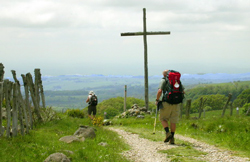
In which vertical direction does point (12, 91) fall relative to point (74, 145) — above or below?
above

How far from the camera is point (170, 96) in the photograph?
12.2 metres

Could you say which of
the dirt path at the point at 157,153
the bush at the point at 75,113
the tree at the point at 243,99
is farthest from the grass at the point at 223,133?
the tree at the point at 243,99

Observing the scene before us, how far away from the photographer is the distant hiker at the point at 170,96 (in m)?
12.1

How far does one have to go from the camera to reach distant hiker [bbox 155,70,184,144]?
12.1 meters

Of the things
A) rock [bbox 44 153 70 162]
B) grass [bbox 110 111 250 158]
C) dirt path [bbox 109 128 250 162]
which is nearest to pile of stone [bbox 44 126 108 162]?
rock [bbox 44 153 70 162]

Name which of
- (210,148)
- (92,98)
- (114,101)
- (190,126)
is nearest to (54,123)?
(92,98)

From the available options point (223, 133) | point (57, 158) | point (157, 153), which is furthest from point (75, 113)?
point (57, 158)

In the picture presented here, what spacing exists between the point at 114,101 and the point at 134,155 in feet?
140

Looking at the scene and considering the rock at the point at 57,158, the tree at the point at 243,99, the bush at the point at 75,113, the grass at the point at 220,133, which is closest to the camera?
the rock at the point at 57,158

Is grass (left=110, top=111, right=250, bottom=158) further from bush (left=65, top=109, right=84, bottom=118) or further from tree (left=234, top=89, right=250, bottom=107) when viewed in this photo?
tree (left=234, top=89, right=250, bottom=107)

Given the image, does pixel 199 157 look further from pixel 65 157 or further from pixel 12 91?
pixel 12 91

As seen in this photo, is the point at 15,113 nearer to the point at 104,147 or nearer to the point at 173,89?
the point at 104,147

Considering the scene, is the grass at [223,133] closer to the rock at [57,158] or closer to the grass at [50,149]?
the grass at [50,149]

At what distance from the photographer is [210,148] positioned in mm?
11836
